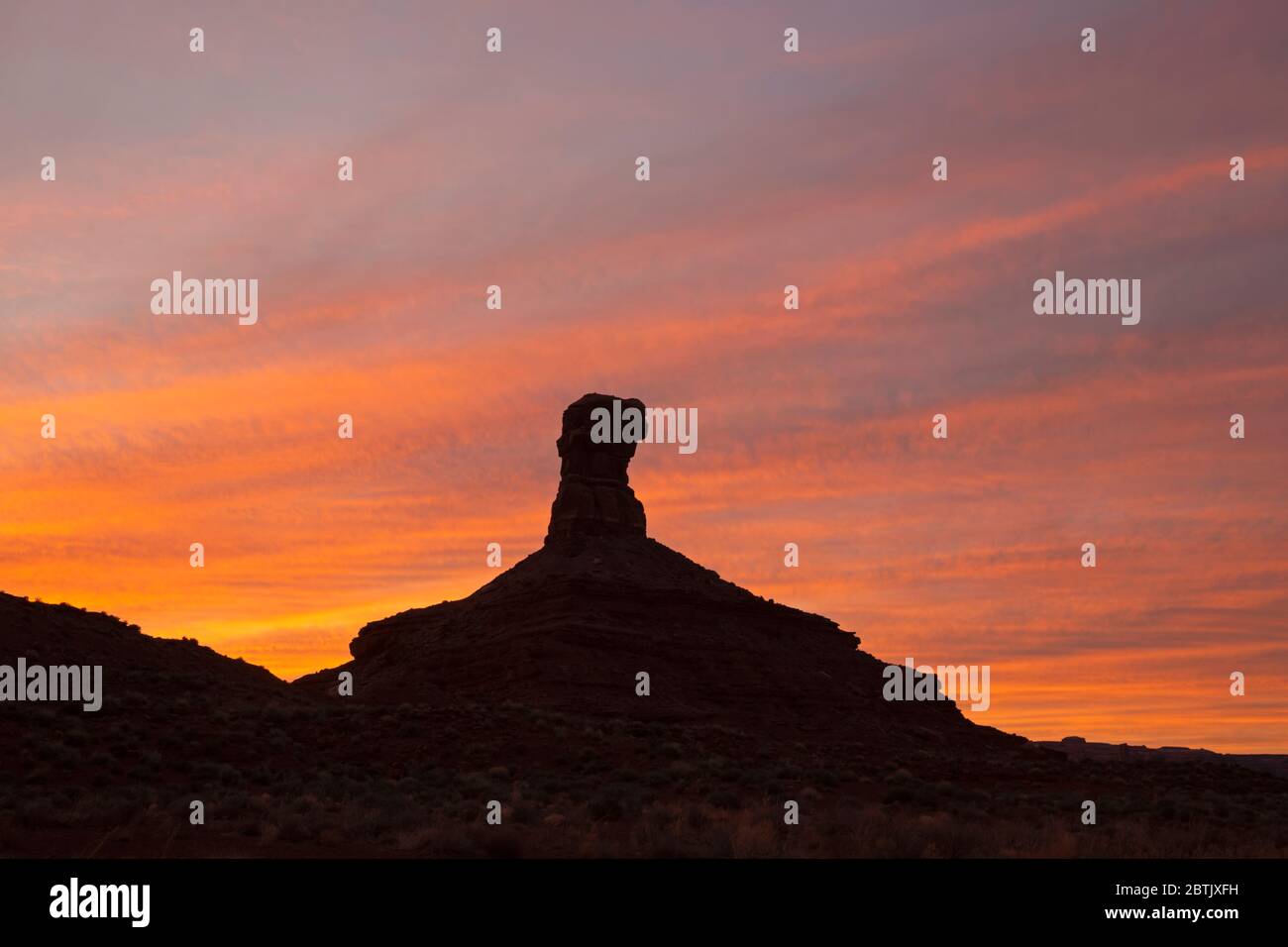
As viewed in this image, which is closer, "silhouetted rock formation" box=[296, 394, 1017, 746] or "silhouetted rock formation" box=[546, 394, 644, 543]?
"silhouetted rock formation" box=[296, 394, 1017, 746]

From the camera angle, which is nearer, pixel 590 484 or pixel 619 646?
pixel 619 646

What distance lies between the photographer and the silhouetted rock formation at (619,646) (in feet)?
226

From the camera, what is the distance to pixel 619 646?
240 feet

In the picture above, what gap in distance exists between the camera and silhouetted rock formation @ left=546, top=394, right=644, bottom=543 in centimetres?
9069

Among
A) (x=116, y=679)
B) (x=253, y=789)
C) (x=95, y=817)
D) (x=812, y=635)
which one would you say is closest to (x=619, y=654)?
(x=812, y=635)

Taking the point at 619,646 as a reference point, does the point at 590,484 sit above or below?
above

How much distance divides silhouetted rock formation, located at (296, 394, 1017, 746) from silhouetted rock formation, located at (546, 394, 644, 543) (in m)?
0.11

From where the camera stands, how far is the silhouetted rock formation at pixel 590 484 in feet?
298

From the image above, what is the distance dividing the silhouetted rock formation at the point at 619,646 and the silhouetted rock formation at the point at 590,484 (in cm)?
11

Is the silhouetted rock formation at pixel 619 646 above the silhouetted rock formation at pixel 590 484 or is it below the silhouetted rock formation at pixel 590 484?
below

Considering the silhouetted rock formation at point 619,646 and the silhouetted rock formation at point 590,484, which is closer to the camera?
the silhouetted rock formation at point 619,646

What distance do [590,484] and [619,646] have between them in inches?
863
